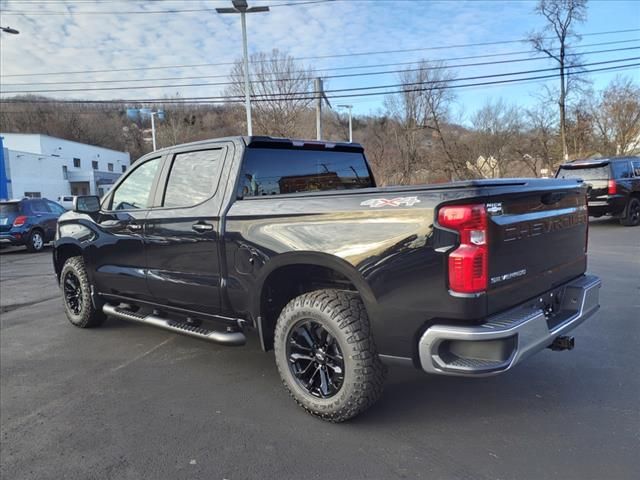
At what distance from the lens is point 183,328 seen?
404 cm

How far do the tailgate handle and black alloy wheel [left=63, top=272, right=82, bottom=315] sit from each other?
4903 mm

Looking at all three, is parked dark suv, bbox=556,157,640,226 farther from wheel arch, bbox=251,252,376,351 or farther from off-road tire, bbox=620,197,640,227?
wheel arch, bbox=251,252,376,351

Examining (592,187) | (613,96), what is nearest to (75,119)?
(613,96)

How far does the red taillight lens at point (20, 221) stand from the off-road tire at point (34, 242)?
0.38 m

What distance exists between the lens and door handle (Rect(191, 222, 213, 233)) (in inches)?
147

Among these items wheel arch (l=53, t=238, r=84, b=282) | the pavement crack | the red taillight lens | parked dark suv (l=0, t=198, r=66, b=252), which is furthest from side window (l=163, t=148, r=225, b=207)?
the red taillight lens

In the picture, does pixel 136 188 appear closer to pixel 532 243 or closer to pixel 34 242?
pixel 532 243

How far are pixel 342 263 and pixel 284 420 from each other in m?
1.20

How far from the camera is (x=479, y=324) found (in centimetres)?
258

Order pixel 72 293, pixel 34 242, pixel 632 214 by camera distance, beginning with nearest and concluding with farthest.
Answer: pixel 72 293 < pixel 632 214 < pixel 34 242

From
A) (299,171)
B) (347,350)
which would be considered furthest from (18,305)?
(347,350)

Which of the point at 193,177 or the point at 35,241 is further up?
the point at 193,177

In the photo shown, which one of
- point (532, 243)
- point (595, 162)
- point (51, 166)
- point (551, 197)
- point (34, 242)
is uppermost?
point (51, 166)

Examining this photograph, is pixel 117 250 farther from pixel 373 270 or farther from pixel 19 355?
pixel 373 270
